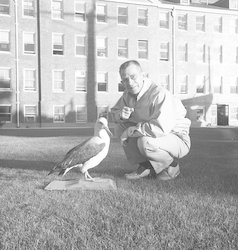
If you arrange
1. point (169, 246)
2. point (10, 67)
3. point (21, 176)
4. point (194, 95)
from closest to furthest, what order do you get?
point (169, 246), point (21, 176), point (10, 67), point (194, 95)

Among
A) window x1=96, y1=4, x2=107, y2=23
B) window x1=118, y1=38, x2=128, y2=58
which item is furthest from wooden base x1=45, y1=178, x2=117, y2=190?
window x1=96, y1=4, x2=107, y2=23

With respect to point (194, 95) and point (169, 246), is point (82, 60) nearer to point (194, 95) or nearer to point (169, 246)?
point (194, 95)

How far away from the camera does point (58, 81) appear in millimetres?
27688

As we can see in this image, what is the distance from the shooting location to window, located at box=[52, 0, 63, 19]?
1070 inches

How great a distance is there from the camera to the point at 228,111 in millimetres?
32969

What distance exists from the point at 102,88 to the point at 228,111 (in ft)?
43.1

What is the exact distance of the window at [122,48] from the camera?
1156 inches

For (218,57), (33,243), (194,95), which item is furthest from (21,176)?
(218,57)

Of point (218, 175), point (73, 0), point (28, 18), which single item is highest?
point (73, 0)

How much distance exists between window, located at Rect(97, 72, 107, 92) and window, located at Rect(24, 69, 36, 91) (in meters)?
5.50

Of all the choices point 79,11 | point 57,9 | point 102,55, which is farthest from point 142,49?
point 57,9

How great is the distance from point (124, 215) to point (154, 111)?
1.54 meters

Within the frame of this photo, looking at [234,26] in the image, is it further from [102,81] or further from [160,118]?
[160,118]

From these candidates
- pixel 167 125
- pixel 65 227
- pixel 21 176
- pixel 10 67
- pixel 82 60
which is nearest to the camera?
pixel 65 227
